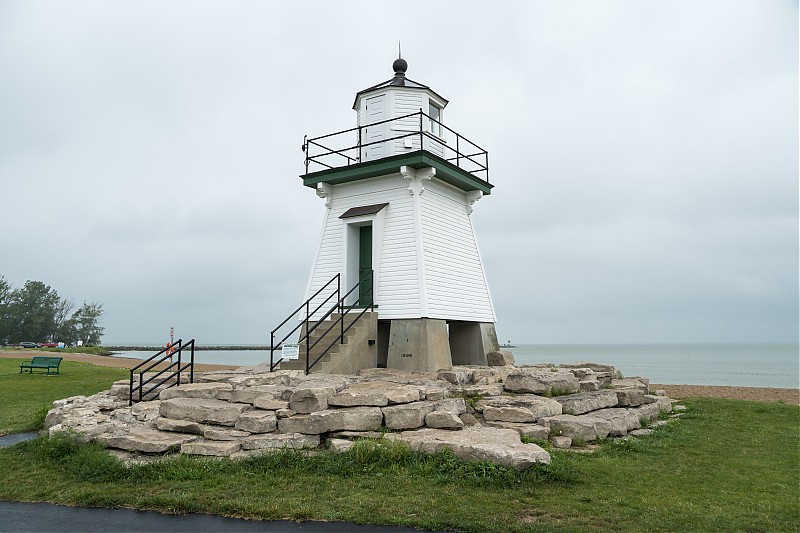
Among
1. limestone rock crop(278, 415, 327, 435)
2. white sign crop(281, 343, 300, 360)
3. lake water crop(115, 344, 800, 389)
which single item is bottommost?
lake water crop(115, 344, 800, 389)

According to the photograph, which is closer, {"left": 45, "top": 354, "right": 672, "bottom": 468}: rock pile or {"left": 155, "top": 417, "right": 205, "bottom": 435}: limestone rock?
{"left": 45, "top": 354, "right": 672, "bottom": 468}: rock pile

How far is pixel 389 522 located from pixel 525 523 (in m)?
1.42

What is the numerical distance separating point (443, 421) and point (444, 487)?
7.29ft

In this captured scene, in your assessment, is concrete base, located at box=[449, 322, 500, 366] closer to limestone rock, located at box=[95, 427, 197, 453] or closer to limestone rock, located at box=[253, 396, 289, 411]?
limestone rock, located at box=[253, 396, 289, 411]

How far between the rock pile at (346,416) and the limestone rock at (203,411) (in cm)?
2

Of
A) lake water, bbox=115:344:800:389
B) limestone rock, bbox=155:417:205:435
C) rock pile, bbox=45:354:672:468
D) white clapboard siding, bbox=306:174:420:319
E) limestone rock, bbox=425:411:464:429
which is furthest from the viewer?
lake water, bbox=115:344:800:389

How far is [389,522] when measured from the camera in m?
6.24

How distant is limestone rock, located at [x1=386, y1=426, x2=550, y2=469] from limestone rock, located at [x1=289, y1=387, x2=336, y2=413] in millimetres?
1400

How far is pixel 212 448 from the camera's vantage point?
888 cm

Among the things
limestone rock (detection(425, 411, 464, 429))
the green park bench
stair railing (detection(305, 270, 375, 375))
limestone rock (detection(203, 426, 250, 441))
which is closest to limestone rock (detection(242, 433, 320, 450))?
limestone rock (detection(203, 426, 250, 441))

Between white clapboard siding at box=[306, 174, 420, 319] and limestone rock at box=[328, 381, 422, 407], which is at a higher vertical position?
white clapboard siding at box=[306, 174, 420, 319]

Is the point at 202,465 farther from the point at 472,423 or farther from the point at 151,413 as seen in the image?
the point at 472,423

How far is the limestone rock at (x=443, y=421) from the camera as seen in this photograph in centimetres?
950

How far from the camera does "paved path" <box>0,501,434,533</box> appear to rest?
618 cm
